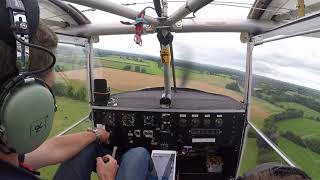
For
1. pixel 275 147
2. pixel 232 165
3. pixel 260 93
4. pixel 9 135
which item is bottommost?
pixel 232 165

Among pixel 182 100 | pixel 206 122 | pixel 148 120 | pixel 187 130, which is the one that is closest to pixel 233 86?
pixel 182 100

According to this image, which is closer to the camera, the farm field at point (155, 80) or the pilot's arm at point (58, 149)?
the pilot's arm at point (58, 149)

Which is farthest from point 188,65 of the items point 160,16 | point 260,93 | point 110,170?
point 110,170

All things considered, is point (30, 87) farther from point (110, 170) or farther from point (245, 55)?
point (245, 55)

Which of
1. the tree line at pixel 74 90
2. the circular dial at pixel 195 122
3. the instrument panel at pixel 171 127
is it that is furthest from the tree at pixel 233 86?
the tree line at pixel 74 90

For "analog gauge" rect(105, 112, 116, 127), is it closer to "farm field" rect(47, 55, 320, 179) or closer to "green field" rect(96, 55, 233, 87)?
"farm field" rect(47, 55, 320, 179)

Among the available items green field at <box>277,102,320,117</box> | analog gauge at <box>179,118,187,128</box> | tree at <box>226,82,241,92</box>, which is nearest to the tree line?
analog gauge at <box>179,118,187,128</box>

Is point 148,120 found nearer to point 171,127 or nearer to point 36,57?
point 171,127

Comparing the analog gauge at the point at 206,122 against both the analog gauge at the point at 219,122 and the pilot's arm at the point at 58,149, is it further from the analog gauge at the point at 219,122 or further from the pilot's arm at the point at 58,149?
the pilot's arm at the point at 58,149
